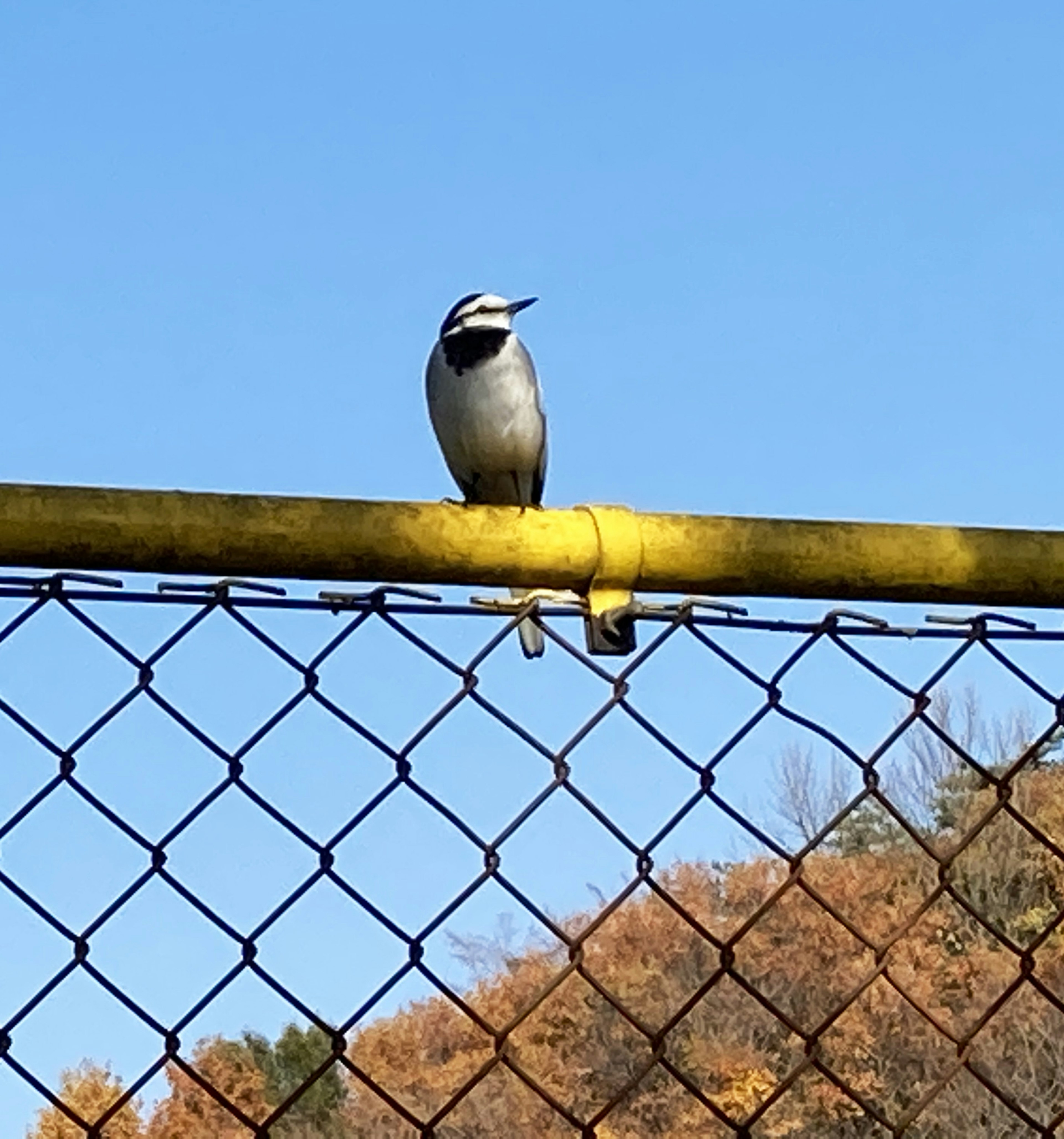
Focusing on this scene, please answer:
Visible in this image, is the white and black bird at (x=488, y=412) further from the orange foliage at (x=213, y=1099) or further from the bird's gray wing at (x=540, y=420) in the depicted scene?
the orange foliage at (x=213, y=1099)

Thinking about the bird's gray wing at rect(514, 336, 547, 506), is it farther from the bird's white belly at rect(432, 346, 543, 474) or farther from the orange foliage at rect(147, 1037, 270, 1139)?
the orange foliage at rect(147, 1037, 270, 1139)

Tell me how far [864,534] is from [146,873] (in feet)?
1.41

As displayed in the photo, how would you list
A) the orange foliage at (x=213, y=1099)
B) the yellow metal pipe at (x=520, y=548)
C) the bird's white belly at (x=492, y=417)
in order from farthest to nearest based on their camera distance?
1. the bird's white belly at (x=492, y=417)
2. the orange foliage at (x=213, y=1099)
3. the yellow metal pipe at (x=520, y=548)

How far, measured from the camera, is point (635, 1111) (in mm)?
9414

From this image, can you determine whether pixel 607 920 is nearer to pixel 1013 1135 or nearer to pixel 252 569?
pixel 252 569

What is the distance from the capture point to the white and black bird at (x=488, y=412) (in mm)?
3238

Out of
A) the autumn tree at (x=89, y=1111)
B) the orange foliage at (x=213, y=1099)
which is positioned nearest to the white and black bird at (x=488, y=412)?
the orange foliage at (x=213, y=1099)

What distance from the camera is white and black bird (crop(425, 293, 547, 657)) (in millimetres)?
3238

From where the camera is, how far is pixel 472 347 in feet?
10.8

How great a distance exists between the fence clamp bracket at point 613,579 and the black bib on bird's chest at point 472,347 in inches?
87.3

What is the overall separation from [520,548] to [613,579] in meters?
0.06

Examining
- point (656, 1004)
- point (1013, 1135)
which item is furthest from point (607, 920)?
point (1013, 1135)

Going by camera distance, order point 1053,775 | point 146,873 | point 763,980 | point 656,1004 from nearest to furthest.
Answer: point 146,873 → point 656,1004 → point 1053,775 → point 763,980

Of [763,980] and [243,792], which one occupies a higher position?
[763,980]
